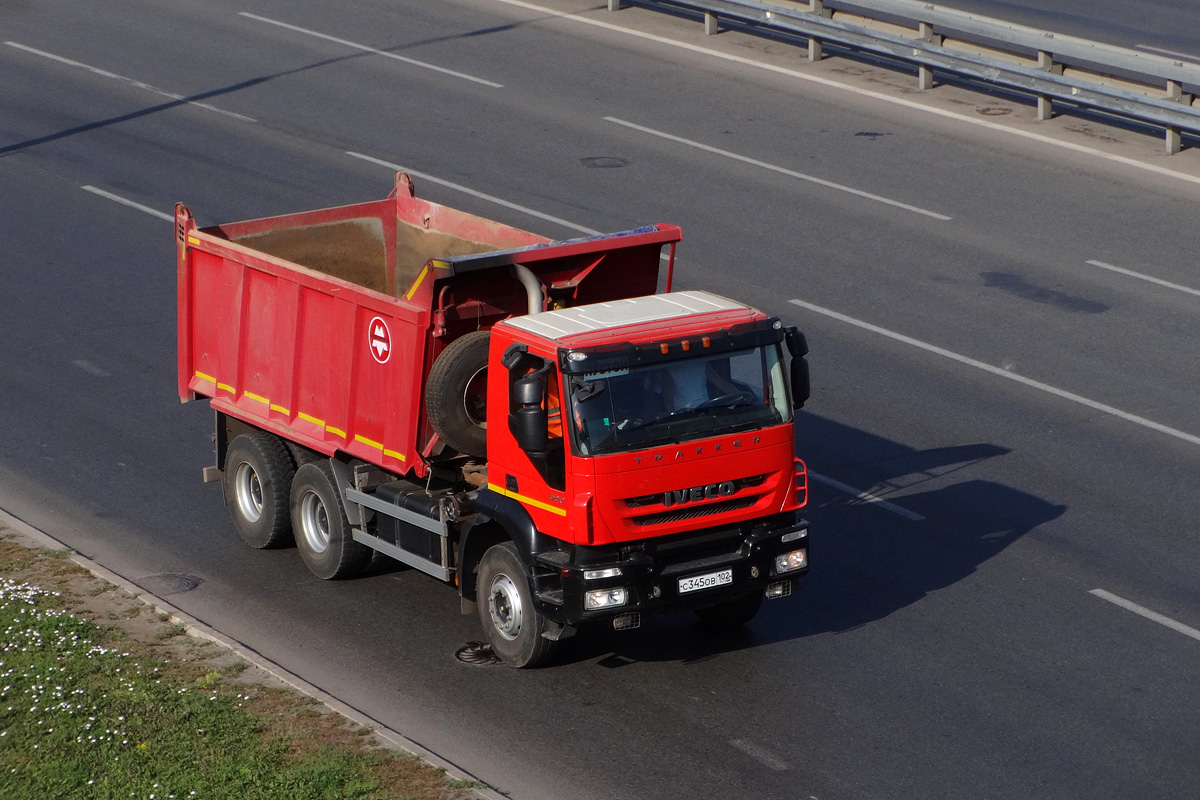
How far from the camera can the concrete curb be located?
29.0ft

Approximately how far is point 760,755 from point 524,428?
2345mm

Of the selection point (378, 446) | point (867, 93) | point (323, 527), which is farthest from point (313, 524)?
point (867, 93)

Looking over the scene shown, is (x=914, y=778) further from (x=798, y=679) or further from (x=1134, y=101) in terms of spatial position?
(x=1134, y=101)

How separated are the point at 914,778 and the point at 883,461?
5.08 meters

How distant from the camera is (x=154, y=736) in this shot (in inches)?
352

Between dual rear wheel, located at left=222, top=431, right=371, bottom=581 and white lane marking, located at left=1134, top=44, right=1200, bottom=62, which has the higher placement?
white lane marking, located at left=1134, top=44, right=1200, bottom=62

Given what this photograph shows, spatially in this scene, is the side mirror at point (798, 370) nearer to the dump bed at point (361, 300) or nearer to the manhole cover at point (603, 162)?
the dump bed at point (361, 300)

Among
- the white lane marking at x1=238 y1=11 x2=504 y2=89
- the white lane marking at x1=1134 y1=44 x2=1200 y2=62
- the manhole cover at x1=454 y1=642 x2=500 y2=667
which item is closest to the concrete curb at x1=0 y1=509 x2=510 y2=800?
the manhole cover at x1=454 y1=642 x2=500 y2=667

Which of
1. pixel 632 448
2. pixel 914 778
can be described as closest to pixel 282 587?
pixel 632 448

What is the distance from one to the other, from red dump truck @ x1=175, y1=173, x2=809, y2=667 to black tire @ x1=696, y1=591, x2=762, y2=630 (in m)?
0.02

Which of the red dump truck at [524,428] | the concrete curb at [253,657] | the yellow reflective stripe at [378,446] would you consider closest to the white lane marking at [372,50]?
the red dump truck at [524,428]

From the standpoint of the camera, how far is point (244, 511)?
1230cm

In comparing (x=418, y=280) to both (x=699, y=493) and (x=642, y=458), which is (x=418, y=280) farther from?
(x=699, y=493)

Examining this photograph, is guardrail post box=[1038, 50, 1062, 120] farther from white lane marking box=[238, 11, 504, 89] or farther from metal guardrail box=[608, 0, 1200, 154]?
white lane marking box=[238, 11, 504, 89]
